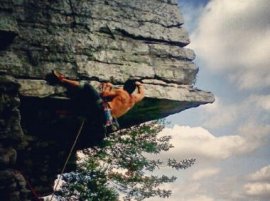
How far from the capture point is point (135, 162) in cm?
1357

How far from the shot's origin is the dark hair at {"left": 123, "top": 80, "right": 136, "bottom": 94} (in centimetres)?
614

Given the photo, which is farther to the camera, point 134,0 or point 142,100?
point 134,0

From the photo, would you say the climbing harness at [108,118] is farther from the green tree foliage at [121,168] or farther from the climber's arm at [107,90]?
the green tree foliage at [121,168]

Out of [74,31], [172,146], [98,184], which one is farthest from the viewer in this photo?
[172,146]

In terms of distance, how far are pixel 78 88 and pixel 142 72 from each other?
52.4 inches

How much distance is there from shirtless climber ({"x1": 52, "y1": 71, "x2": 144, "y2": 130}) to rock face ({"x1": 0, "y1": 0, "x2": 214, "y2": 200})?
21 cm

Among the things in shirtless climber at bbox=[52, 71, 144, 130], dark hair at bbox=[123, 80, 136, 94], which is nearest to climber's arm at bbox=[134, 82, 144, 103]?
shirtless climber at bbox=[52, 71, 144, 130]

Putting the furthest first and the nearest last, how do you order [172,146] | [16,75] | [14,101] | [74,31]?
[172,146] → [74,31] → [16,75] → [14,101]

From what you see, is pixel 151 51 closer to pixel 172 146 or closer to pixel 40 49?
pixel 40 49

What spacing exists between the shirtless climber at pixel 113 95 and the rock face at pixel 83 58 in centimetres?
21

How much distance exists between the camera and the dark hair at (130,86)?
614 centimetres

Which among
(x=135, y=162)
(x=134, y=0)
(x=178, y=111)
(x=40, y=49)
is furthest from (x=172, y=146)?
(x=40, y=49)

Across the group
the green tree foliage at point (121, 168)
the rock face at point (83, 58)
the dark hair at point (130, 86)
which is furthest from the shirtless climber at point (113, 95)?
the green tree foliage at point (121, 168)

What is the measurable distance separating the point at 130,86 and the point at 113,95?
34cm
